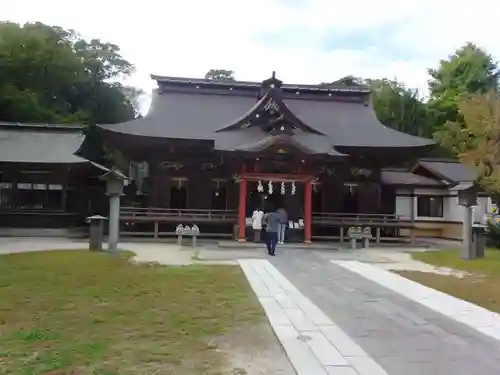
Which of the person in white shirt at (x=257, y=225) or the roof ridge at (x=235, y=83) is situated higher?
the roof ridge at (x=235, y=83)

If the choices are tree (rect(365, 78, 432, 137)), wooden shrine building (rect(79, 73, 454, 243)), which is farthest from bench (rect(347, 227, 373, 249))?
tree (rect(365, 78, 432, 137))

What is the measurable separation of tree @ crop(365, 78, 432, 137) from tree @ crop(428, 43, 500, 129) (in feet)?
3.17

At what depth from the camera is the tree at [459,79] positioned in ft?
132

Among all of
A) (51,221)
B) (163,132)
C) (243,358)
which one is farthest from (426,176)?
(243,358)

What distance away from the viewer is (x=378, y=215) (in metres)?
21.6

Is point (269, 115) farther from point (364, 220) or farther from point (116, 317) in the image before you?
point (116, 317)

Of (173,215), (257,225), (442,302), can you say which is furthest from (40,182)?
(442,302)

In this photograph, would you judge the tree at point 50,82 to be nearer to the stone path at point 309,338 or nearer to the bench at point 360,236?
the bench at point 360,236

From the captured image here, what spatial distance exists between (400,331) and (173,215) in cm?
1569

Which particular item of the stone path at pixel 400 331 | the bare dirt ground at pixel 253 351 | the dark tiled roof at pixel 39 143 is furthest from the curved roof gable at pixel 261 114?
the bare dirt ground at pixel 253 351

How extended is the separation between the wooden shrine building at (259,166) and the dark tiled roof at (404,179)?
2.54 ft

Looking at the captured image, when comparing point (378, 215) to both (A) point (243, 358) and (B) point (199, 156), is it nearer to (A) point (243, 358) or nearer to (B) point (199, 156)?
(B) point (199, 156)

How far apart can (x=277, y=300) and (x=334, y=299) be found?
1.07 metres

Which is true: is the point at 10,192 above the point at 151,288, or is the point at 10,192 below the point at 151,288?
above
